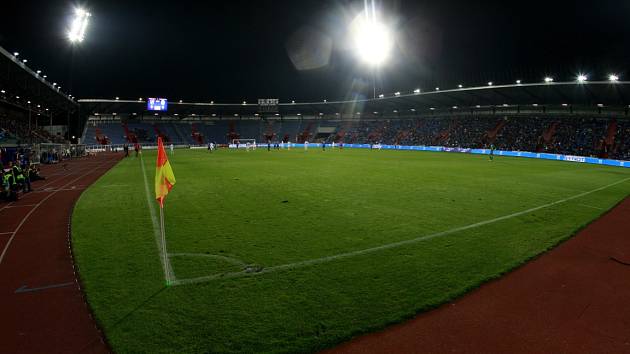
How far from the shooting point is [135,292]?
19.1 feet

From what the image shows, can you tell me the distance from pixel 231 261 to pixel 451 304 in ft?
13.9

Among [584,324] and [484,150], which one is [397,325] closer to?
[584,324]

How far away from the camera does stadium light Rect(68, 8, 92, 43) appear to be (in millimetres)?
37344

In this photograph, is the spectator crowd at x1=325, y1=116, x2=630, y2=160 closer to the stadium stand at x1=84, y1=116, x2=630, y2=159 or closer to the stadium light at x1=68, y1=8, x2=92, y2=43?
the stadium stand at x1=84, y1=116, x2=630, y2=159

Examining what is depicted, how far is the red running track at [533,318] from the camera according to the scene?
4484 mm

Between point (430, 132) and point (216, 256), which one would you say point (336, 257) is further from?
point (430, 132)

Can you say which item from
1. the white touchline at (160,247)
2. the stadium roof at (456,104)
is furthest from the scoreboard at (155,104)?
the white touchline at (160,247)

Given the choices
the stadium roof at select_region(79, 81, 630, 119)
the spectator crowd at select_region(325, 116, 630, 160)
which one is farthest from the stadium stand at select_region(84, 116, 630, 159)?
the stadium roof at select_region(79, 81, 630, 119)

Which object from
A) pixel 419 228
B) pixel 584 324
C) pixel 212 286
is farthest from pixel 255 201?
pixel 584 324

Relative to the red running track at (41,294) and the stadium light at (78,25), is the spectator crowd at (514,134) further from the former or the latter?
the stadium light at (78,25)

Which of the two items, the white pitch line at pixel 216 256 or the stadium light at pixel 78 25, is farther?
the stadium light at pixel 78 25

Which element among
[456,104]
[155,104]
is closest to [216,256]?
[456,104]

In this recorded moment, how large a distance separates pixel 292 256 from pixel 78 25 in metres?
43.7

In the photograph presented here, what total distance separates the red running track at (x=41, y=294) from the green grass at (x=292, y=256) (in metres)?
0.28
